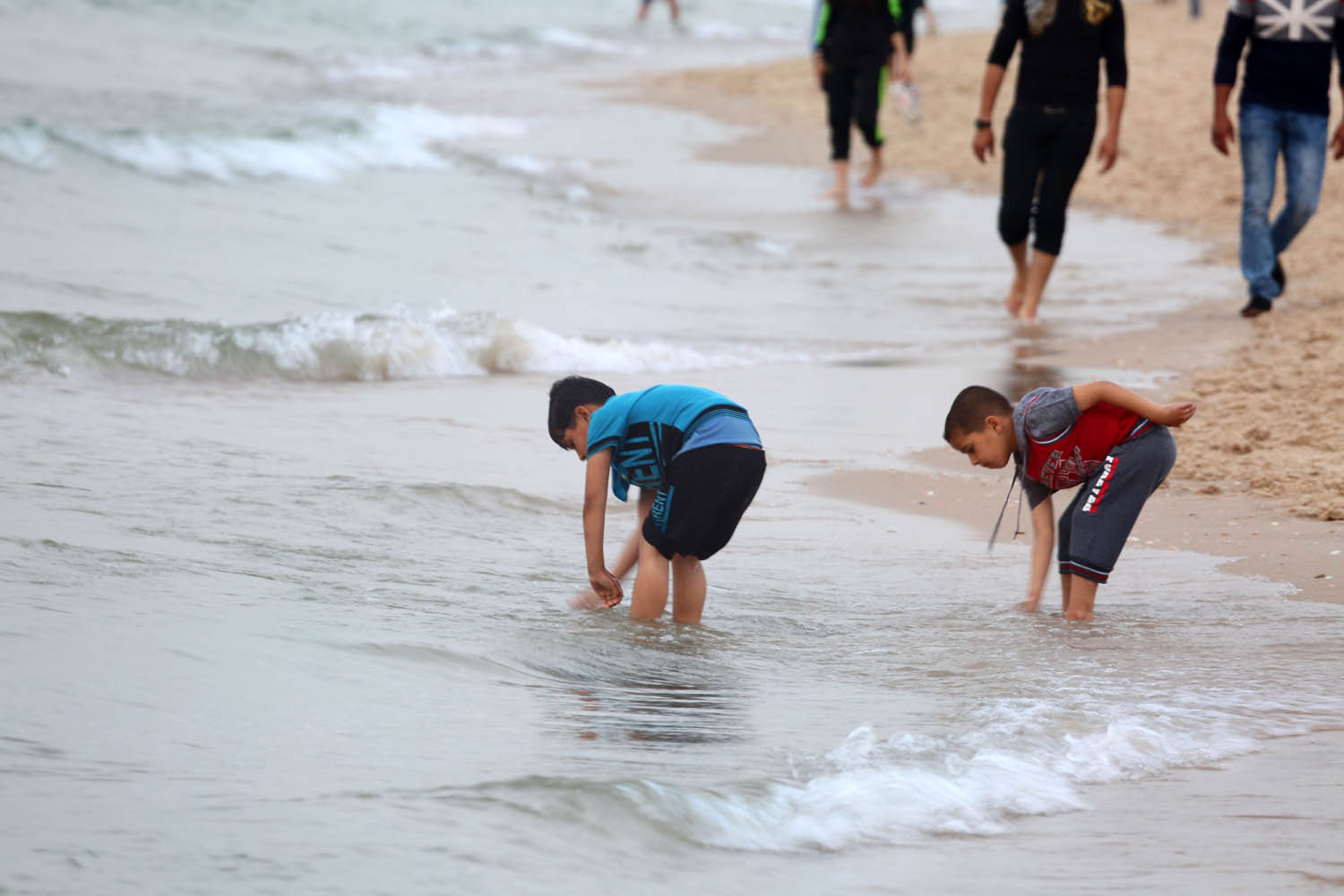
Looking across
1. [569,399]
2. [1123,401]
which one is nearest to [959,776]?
[1123,401]

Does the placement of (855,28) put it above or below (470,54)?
below

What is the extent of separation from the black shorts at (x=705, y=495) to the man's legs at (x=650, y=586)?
83 millimetres

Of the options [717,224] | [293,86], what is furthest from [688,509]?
[293,86]

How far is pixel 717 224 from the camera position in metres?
12.7

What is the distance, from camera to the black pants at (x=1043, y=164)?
7918 mm

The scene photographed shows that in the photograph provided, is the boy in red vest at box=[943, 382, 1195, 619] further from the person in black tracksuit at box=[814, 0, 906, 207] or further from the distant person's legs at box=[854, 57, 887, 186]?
the distant person's legs at box=[854, 57, 887, 186]

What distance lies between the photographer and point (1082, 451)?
4.34m

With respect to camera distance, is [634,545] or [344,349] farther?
[344,349]

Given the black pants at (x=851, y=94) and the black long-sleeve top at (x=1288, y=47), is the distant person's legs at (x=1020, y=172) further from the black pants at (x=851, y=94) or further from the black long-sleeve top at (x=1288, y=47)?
the black pants at (x=851, y=94)

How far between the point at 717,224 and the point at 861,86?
180 centimetres

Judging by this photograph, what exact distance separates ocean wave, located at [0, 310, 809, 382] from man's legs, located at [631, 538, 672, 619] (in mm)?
3589

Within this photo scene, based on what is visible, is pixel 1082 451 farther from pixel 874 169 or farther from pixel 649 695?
pixel 874 169

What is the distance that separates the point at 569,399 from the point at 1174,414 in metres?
1.61

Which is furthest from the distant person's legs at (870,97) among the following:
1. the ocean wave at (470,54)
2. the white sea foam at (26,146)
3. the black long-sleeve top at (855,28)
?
the ocean wave at (470,54)
